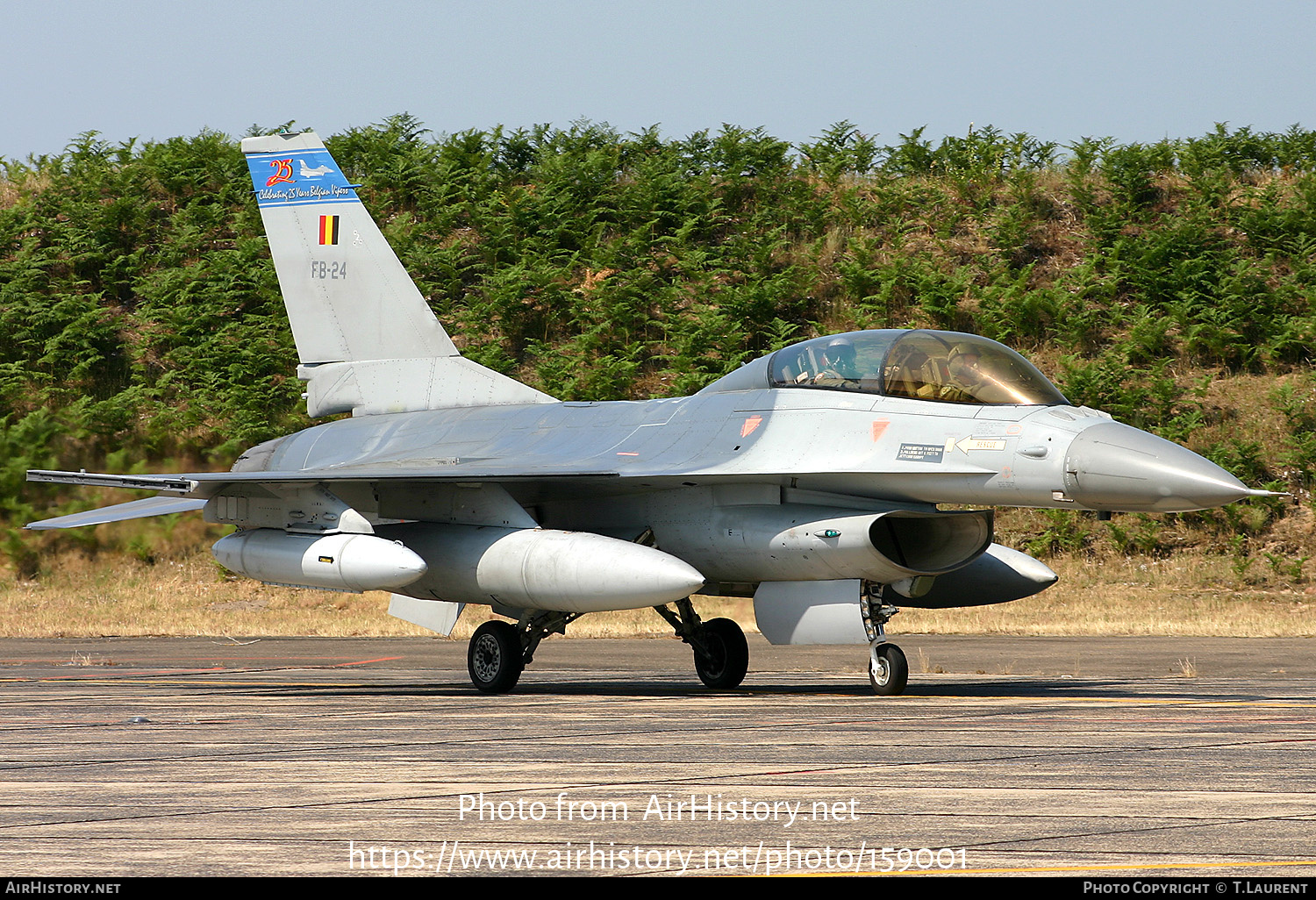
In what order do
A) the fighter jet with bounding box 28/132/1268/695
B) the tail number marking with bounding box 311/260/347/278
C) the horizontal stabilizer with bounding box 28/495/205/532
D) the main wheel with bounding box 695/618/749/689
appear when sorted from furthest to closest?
1. the tail number marking with bounding box 311/260/347/278
2. the horizontal stabilizer with bounding box 28/495/205/532
3. the main wheel with bounding box 695/618/749/689
4. the fighter jet with bounding box 28/132/1268/695

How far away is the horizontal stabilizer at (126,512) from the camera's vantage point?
14.2 m

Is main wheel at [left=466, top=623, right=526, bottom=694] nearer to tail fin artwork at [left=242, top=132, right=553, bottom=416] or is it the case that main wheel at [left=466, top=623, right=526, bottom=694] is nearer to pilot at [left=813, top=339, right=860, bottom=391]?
tail fin artwork at [left=242, top=132, right=553, bottom=416]

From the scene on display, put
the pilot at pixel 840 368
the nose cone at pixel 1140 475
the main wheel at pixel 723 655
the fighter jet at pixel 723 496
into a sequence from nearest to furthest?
1. the nose cone at pixel 1140 475
2. the fighter jet at pixel 723 496
3. the pilot at pixel 840 368
4. the main wheel at pixel 723 655

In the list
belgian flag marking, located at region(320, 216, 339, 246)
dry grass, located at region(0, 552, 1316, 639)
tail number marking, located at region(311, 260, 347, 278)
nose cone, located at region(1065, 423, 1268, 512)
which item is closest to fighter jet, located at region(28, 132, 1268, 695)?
nose cone, located at region(1065, 423, 1268, 512)

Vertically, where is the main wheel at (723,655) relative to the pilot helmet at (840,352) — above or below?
below

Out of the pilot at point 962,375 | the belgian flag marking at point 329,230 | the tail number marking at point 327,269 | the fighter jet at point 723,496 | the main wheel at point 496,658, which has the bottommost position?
the main wheel at point 496,658

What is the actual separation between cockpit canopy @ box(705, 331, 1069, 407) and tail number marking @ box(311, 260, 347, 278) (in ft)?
19.9

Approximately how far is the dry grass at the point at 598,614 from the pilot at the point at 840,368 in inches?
384

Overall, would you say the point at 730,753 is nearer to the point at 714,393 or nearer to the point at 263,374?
the point at 714,393

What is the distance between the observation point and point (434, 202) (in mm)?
33781

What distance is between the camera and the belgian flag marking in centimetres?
1602

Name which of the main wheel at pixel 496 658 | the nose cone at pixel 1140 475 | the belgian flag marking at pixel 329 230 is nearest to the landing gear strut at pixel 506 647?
the main wheel at pixel 496 658

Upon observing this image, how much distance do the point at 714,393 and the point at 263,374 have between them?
19.6m

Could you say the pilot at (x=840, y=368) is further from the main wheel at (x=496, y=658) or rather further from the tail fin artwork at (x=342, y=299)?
the tail fin artwork at (x=342, y=299)
